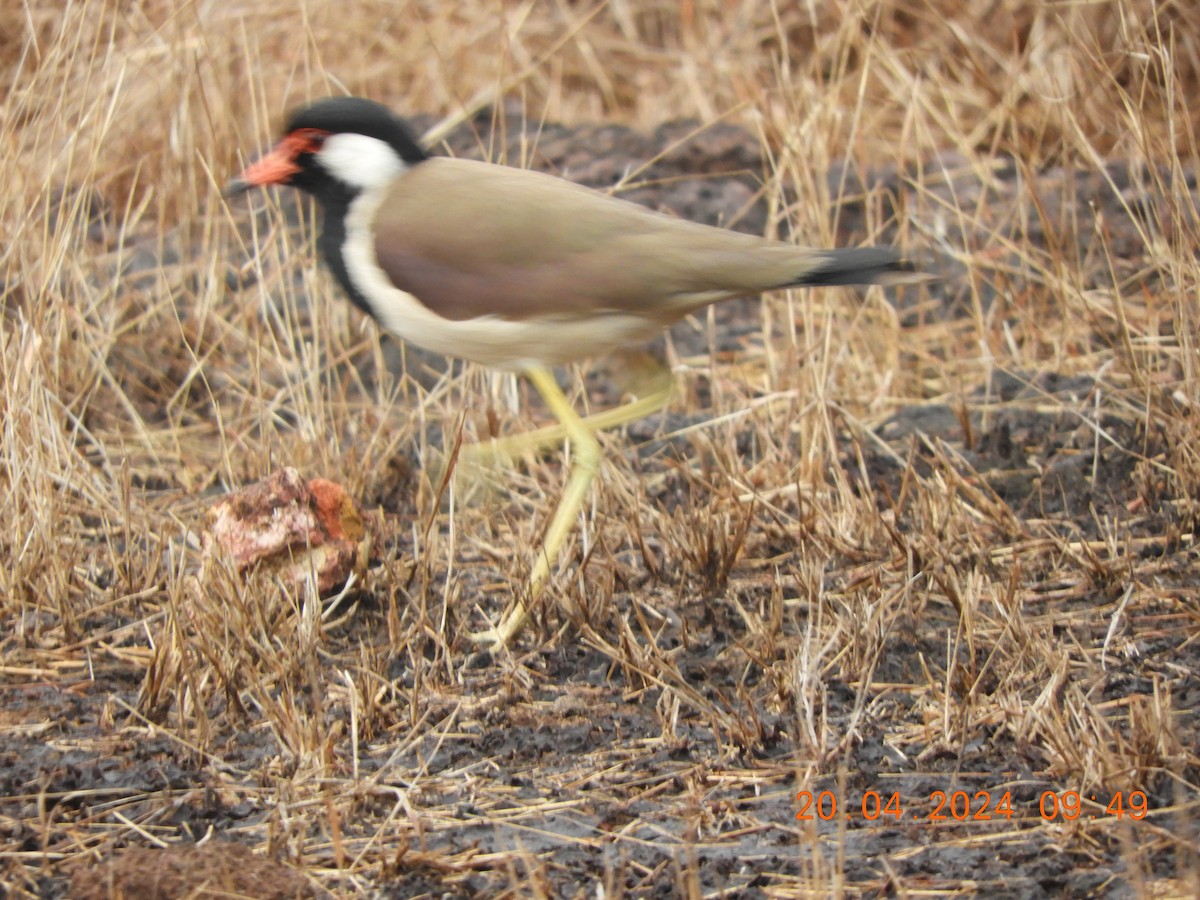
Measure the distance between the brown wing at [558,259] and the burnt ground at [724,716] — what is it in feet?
1.77

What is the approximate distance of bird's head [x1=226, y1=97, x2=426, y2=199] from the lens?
10.6 ft

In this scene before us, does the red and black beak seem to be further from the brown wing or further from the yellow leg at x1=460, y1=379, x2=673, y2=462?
the yellow leg at x1=460, y1=379, x2=673, y2=462

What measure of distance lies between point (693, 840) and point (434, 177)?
1580 millimetres

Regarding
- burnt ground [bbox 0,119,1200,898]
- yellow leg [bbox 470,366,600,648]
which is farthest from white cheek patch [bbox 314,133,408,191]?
burnt ground [bbox 0,119,1200,898]

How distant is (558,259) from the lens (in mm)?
3045

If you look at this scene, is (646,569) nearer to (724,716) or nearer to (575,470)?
(575,470)

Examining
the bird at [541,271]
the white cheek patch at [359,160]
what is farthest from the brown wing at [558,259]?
the white cheek patch at [359,160]

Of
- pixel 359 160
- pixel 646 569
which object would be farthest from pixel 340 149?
pixel 646 569

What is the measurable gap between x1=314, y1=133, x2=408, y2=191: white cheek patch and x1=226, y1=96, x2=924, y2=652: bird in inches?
1.8

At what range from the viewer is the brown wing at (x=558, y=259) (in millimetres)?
3031
